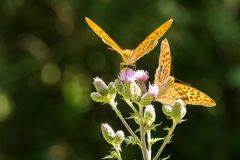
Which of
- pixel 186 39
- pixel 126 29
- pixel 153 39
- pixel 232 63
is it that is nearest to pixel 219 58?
pixel 232 63

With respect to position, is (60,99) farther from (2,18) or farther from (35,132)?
(2,18)

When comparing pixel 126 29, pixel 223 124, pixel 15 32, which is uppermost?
pixel 15 32

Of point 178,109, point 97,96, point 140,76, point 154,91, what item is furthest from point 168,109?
point 97,96

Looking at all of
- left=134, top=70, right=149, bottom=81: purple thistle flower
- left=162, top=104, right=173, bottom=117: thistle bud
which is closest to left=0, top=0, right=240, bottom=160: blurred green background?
left=134, top=70, right=149, bottom=81: purple thistle flower

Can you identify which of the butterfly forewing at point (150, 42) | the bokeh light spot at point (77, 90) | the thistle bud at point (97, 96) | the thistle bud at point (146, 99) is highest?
the bokeh light spot at point (77, 90)

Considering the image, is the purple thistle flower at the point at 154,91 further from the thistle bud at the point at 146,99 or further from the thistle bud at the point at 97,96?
the thistle bud at the point at 97,96

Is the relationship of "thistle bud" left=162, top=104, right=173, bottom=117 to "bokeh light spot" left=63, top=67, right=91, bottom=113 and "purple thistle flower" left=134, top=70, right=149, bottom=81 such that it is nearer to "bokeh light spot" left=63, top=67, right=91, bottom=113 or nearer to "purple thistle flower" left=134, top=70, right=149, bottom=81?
"purple thistle flower" left=134, top=70, right=149, bottom=81

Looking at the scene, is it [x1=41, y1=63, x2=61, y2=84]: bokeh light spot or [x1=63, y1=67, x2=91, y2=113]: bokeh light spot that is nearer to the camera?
[x1=63, y1=67, x2=91, y2=113]: bokeh light spot

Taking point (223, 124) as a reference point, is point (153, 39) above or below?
above

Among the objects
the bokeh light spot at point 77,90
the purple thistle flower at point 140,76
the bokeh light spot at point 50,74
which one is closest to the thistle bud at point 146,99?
the purple thistle flower at point 140,76
